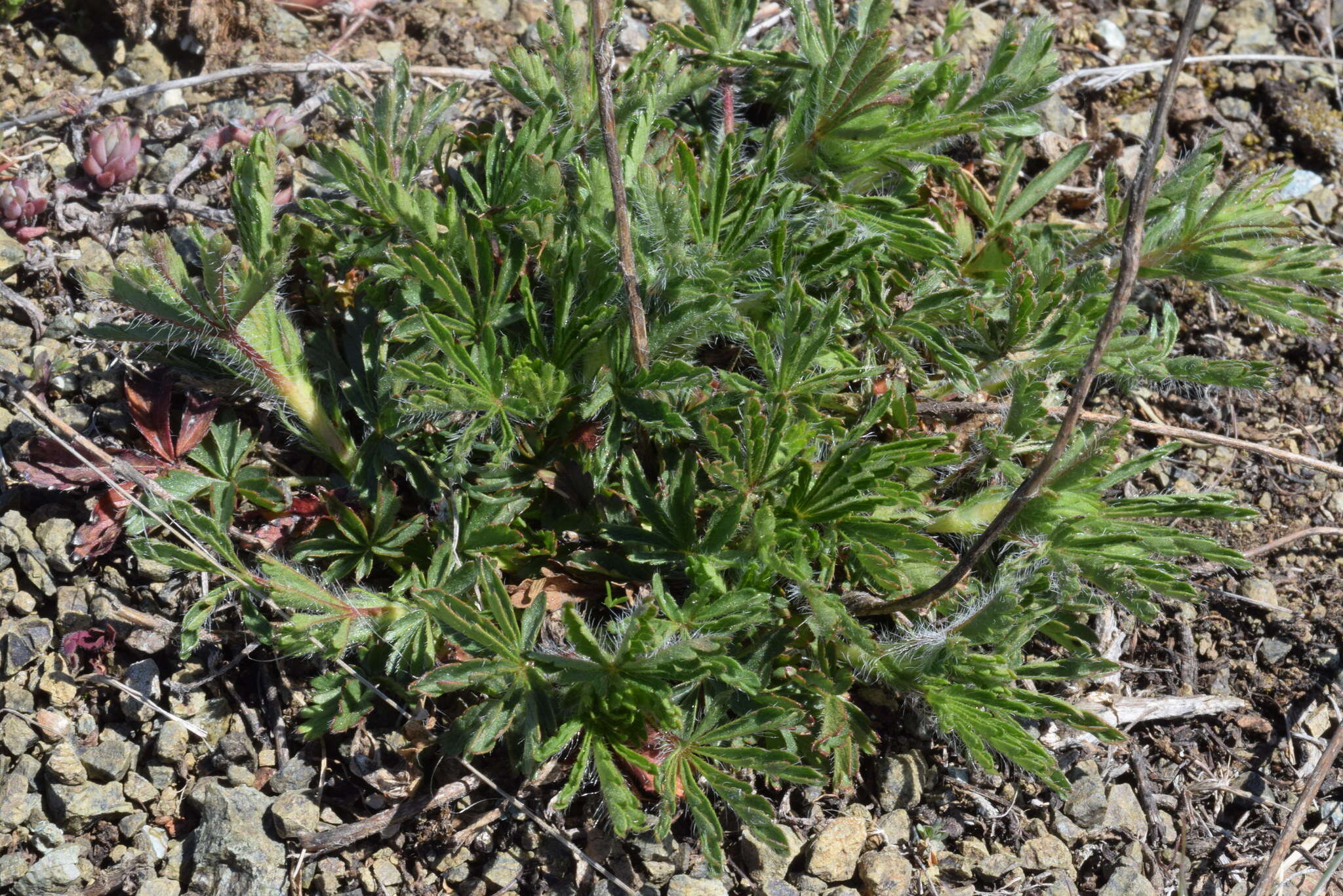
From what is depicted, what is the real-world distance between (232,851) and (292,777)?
236mm

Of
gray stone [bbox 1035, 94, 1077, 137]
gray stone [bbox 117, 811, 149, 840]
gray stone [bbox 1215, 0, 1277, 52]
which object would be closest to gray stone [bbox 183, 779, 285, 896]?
gray stone [bbox 117, 811, 149, 840]

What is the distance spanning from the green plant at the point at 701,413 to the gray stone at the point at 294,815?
221 millimetres

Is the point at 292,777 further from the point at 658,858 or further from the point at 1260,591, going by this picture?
the point at 1260,591

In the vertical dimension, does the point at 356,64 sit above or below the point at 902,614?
above

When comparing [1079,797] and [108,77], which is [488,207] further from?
[1079,797]

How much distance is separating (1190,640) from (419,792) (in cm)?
247

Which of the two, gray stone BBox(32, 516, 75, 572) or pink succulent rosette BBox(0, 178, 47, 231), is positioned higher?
pink succulent rosette BBox(0, 178, 47, 231)

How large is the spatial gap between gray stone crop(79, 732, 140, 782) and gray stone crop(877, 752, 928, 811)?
209 cm

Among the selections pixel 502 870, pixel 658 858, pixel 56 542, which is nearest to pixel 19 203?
pixel 56 542

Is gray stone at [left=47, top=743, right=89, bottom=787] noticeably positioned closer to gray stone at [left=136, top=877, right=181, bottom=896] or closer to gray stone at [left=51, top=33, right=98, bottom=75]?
gray stone at [left=136, top=877, right=181, bottom=896]

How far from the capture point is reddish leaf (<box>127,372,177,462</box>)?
3.14 m

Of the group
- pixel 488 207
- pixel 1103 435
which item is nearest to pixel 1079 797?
pixel 1103 435

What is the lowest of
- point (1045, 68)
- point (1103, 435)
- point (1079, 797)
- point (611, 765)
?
point (1079, 797)

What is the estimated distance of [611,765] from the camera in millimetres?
2703
